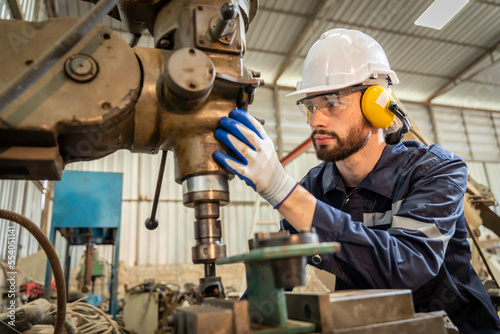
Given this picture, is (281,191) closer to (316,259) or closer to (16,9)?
(316,259)

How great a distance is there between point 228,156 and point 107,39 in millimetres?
332

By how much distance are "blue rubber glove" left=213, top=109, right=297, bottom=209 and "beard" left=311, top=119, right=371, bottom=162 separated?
0.44 m

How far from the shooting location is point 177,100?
697 millimetres

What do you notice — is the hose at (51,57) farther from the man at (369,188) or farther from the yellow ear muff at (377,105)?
the yellow ear muff at (377,105)

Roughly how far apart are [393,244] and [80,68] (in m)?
0.75

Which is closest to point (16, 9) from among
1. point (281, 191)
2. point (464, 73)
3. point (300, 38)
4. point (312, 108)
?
point (312, 108)

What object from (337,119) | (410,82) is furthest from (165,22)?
(410,82)

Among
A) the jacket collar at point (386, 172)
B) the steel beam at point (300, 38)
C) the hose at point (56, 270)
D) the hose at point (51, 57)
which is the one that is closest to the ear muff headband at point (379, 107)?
the jacket collar at point (386, 172)

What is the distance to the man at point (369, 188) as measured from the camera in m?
0.78

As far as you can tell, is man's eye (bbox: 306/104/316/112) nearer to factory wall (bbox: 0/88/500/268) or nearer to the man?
the man

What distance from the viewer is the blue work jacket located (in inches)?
30.3

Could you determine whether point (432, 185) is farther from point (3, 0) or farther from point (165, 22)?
point (3, 0)

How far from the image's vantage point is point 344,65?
1.26m

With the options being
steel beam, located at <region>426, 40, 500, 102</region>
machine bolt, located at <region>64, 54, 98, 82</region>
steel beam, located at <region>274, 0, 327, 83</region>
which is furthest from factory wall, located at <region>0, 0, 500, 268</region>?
machine bolt, located at <region>64, 54, 98, 82</region>
